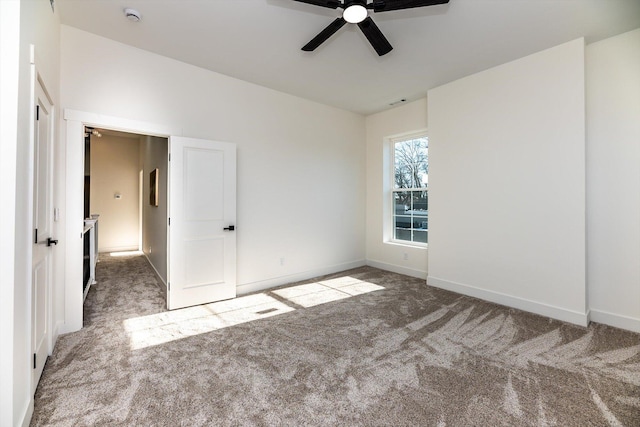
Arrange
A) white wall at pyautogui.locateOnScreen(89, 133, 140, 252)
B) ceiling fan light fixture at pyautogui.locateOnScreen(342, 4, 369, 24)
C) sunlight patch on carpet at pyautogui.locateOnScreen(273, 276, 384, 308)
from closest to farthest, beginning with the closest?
ceiling fan light fixture at pyautogui.locateOnScreen(342, 4, 369, 24) → sunlight patch on carpet at pyautogui.locateOnScreen(273, 276, 384, 308) → white wall at pyautogui.locateOnScreen(89, 133, 140, 252)

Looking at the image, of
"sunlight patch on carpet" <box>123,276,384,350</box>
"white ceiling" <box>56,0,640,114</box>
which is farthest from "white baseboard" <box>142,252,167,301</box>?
"white ceiling" <box>56,0,640,114</box>

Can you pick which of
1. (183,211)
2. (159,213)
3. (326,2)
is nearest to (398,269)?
(183,211)

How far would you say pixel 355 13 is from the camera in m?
2.02

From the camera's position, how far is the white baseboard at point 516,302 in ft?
9.83

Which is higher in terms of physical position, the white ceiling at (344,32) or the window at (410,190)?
the white ceiling at (344,32)

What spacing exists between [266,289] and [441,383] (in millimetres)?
2726

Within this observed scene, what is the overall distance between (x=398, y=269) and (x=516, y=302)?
6.15ft

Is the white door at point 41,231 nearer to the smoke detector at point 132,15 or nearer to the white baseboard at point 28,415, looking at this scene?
the white baseboard at point 28,415

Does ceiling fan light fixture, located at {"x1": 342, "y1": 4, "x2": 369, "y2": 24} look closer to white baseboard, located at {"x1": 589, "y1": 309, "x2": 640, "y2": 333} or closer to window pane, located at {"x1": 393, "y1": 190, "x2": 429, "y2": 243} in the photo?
window pane, located at {"x1": 393, "y1": 190, "x2": 429, "y2": 243}

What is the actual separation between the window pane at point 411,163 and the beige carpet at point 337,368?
2207mm

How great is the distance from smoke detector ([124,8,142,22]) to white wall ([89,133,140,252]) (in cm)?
603

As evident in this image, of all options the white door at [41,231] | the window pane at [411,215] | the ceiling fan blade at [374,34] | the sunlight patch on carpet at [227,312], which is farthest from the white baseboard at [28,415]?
the window pane at [411,215]

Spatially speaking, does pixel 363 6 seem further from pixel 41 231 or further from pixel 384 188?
pixel 384 188

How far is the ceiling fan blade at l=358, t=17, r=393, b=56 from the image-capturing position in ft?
7.18
